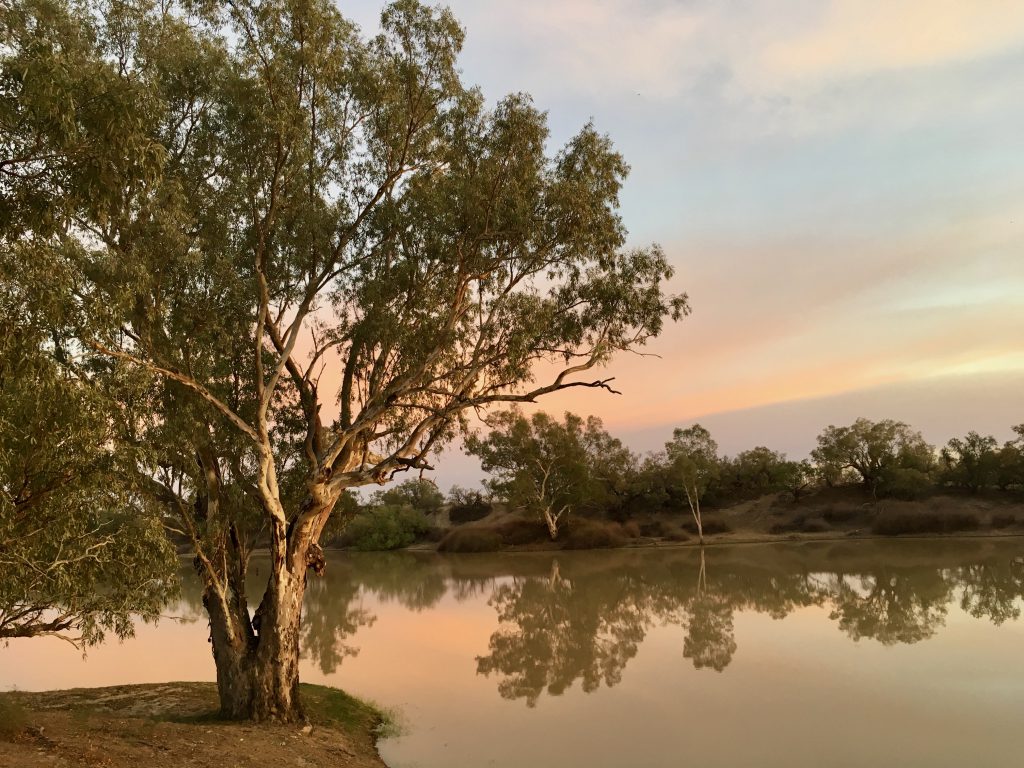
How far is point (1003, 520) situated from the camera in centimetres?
3759

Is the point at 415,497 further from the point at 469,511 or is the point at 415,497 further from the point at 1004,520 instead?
the point at 1004,520

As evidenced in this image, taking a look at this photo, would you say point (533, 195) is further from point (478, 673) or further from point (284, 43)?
point (478, 673)

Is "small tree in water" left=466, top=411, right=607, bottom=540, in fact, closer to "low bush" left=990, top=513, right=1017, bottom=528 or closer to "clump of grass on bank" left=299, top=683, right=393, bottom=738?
"low bush" left=990, top=513, right=1017, bottom=528

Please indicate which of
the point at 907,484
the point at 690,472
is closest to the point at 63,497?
the point at 690,472

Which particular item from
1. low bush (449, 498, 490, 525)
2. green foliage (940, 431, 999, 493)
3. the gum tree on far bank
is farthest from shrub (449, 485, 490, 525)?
the gum tree on far bank

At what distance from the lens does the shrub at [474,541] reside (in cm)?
4750

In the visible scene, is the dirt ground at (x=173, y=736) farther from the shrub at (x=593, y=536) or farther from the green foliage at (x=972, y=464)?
the green foliage at (x=972, y=464)

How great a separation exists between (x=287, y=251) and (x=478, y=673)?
8.96 meters

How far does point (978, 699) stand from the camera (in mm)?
9758

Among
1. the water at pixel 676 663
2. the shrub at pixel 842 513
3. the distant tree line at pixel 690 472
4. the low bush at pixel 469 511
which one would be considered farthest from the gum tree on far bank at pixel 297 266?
the low bush at pixel 469 511

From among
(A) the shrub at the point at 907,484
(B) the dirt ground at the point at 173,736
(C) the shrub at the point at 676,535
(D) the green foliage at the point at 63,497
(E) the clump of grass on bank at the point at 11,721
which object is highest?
(D) the green foliage at the point at 63,497

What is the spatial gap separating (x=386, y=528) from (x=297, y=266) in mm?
45270

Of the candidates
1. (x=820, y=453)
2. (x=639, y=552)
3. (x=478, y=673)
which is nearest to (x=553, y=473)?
(x=639, y=552)

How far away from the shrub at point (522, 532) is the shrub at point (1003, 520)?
87.7 feet
